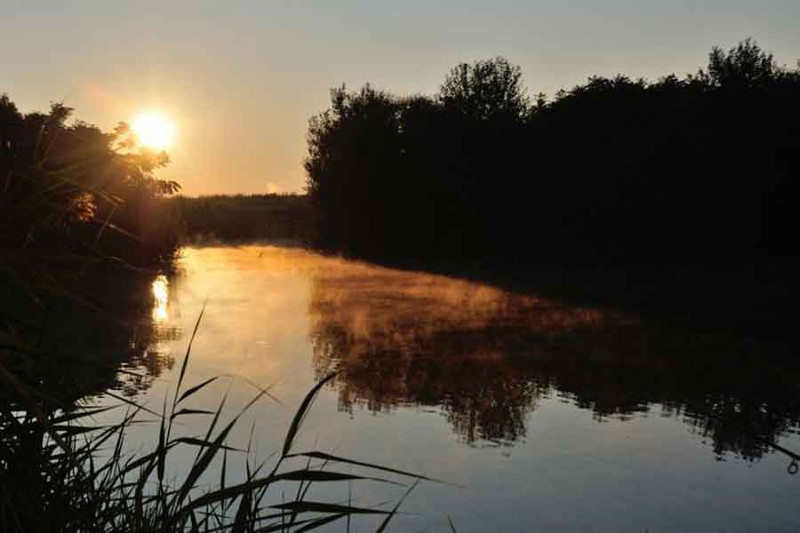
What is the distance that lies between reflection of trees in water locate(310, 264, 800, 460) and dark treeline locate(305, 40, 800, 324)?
1173cm

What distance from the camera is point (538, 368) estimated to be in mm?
12164

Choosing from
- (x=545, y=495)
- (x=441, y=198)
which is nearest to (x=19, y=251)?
(x=545, y=495)

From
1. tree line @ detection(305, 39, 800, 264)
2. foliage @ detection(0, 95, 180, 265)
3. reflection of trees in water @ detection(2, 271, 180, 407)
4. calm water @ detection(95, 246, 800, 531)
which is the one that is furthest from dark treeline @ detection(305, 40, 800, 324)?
foliage @ detection(0, 95, 180, 265)

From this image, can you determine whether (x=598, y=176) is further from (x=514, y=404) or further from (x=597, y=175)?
(x=514, y=404)

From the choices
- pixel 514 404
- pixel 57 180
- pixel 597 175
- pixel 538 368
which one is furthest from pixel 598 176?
pixel 57 180

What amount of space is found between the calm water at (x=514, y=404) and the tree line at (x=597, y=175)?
11682mm

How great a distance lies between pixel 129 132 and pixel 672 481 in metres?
6.16

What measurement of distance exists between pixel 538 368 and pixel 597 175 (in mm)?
19618

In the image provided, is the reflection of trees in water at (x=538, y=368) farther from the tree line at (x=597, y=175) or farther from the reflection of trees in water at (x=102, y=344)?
the tree line at (x=597, y=175)

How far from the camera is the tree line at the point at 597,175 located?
2775cm

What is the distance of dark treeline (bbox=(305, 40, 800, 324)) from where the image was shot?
2773cm

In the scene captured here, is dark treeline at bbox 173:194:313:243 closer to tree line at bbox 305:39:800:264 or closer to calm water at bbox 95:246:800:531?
tree line at bbox 305:39:800:264

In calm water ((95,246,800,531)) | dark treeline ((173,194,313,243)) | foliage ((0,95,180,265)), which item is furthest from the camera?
dark treeline ((173,194,313,243))

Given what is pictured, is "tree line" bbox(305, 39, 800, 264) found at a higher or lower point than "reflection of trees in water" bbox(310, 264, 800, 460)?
higher
